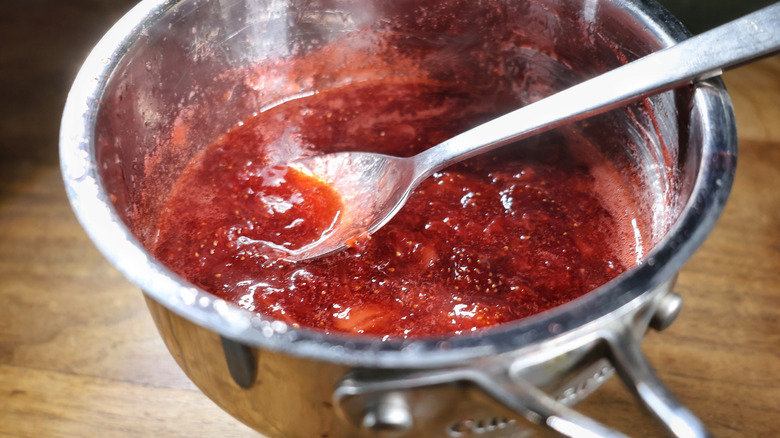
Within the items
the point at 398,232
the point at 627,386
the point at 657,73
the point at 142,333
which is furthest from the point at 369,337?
the point at 142,333

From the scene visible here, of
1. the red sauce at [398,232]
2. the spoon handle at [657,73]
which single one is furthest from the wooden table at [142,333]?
the spoon handle at [657,73]

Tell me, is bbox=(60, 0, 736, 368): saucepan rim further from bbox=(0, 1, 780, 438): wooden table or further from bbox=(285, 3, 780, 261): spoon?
bbox=(0, 1, 780, 438): wooden table

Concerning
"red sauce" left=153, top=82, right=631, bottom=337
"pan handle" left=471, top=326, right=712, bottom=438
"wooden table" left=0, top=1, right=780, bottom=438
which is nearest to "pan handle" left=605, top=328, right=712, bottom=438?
"pan handle" left=471, top=326, right=712, bottom=438

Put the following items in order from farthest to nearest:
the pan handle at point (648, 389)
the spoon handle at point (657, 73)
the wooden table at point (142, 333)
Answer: the wooden table at point (142, 333) < the spoon handle at point (657, 73) < the pan handle at point (648, 389)

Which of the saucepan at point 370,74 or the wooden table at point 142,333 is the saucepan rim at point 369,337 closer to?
the saucepan at point 370,74

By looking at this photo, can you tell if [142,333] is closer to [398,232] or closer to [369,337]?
[398,232]

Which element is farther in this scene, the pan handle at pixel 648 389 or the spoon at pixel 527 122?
the spoon at pixel 527 122

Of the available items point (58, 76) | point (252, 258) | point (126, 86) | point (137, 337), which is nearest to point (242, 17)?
point (126, 86)

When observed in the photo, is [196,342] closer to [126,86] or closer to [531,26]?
[126,86]
